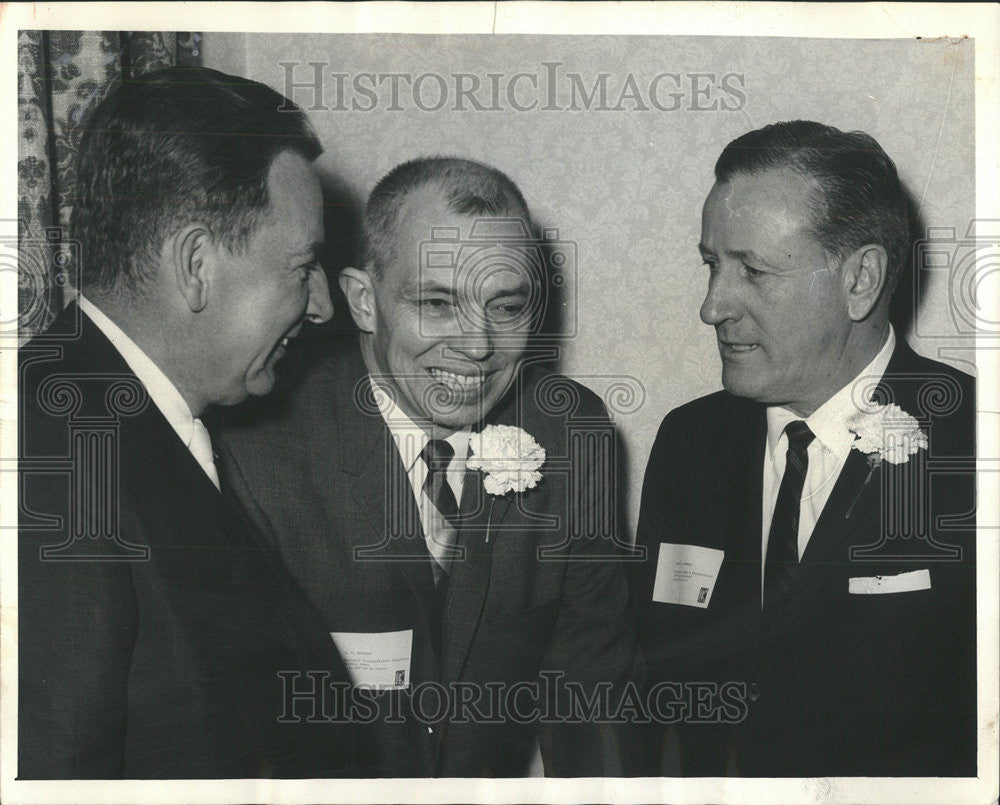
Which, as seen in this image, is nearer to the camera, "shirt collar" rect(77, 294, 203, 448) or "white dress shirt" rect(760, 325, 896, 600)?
"shirt collar" rect(77, 294, 203, 448)

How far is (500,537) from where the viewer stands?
7.75 feet

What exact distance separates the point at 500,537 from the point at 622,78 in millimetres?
1129

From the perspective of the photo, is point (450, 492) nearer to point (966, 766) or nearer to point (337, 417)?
point (337, 417)

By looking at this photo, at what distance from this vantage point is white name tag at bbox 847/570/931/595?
244cm

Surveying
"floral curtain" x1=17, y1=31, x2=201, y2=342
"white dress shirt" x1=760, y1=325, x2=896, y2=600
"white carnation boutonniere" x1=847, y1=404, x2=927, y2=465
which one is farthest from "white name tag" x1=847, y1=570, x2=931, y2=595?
"floral curtain" x1=17, y1=31, x2=201, y2=342

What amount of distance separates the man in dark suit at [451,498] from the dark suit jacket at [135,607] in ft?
0.37

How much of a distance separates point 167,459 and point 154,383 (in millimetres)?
175

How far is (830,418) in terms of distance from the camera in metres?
2.42

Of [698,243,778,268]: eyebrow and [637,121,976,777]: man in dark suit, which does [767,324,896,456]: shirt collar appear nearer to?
[637,121,976,777]: man in dark suit

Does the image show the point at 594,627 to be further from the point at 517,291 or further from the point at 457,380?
the point at 517,291

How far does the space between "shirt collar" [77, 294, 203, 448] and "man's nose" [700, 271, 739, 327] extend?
4.02 feet

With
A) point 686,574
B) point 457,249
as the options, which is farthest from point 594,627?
point 457,249

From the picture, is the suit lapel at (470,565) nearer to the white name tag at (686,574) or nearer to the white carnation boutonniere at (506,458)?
the white carnation boutonniere at (506,458)

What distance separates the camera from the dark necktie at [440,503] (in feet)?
7.72
